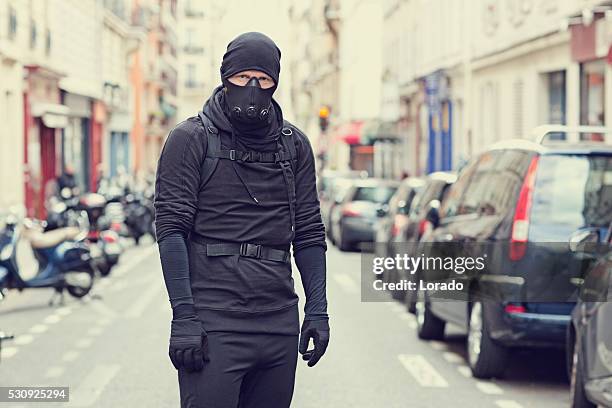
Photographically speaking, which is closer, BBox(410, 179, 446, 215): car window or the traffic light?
BBox(410, 179, 446, 215): car window

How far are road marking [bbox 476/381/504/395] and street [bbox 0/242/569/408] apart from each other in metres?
0.01

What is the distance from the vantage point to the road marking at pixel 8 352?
11.4 meters

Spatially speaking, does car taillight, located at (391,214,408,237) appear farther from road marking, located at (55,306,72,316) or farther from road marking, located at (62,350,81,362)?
road marking, located at (62,350,81,362)

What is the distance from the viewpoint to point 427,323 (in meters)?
12.5

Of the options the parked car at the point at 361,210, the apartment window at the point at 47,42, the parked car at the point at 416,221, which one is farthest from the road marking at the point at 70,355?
the apartment window at the point at 47,42

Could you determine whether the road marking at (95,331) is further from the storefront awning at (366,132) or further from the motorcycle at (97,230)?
the storefront awning at (366,132)

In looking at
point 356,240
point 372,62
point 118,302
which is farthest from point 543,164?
point 372,62

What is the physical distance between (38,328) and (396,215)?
6.02 metres

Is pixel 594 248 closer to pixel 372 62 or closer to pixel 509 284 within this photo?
pixel 509 284

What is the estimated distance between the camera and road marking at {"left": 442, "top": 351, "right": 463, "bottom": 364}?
11356mm

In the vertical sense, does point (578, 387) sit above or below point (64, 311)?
above

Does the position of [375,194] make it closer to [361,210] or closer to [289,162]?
[361,210]

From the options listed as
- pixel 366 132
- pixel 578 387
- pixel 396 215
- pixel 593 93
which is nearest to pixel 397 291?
pixel 396 215

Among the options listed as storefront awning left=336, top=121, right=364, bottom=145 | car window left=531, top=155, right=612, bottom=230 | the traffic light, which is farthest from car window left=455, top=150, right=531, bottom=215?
storefront awning left=336, top=121, right=364, bottom=145
